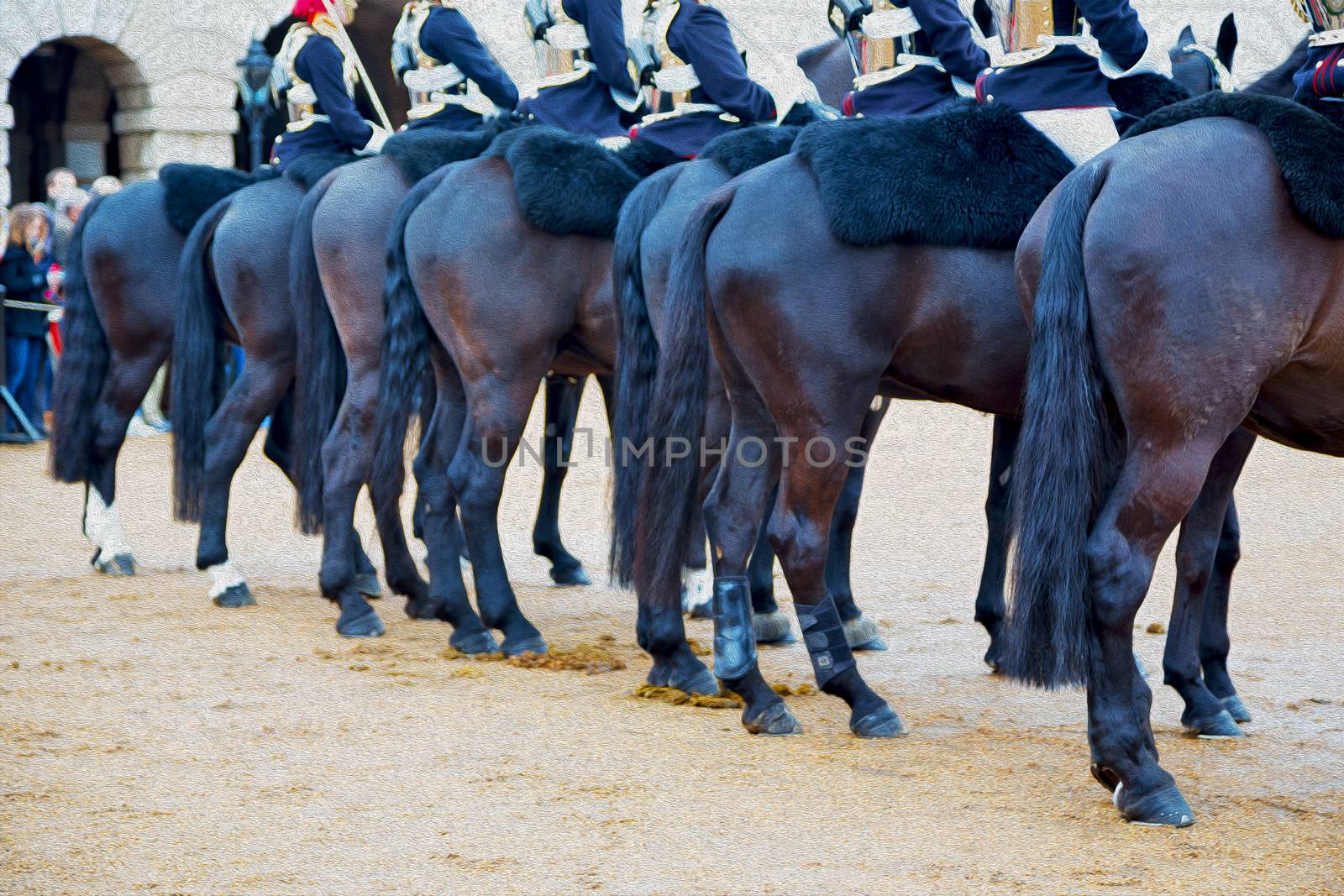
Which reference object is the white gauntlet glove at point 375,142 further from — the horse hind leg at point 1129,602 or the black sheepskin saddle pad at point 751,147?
the horse hind leg at point 1129,602

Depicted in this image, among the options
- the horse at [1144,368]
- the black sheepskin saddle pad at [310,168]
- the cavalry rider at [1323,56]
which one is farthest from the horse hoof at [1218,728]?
the black sheepskin saddle pad at [310,168]

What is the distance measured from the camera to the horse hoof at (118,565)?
7.88 metres

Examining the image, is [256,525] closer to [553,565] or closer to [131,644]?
[553,565]

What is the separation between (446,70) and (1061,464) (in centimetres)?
433

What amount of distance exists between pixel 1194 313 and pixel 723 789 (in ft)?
5.66

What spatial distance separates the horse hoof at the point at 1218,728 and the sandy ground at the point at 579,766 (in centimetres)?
7

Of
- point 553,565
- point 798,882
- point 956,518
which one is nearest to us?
point 798,882

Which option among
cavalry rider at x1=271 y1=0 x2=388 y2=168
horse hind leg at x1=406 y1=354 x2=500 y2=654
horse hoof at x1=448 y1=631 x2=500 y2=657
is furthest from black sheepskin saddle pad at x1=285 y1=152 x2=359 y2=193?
horse hoof at x1=448 y1=631 x2=500 y2=657

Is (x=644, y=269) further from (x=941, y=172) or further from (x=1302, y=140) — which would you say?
(x=1302, y=140)

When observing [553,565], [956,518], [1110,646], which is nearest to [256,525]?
[553,565]

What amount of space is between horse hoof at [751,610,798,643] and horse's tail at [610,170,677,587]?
975mm

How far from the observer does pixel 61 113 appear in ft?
66.4

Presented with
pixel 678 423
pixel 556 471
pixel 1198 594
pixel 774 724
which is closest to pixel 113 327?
pixel 556 471

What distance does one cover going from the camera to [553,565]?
7777mm
